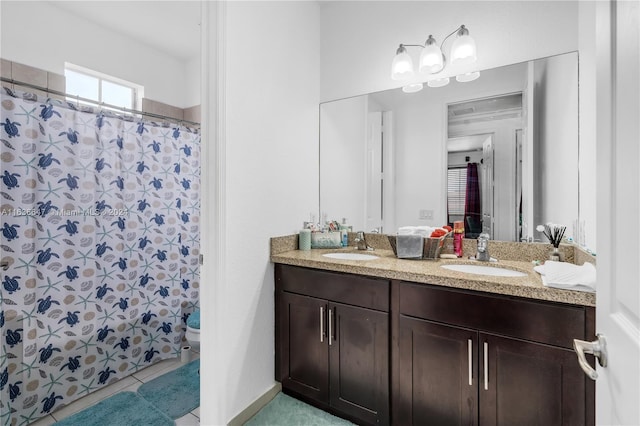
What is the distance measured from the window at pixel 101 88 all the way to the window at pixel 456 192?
8.54 feet

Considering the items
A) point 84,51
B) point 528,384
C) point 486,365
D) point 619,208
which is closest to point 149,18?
point 84,51

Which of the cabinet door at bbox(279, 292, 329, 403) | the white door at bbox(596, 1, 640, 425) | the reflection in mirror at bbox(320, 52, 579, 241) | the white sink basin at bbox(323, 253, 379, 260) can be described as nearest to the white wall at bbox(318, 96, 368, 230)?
the reflection in mirror at bbox(320, 52, 579, 241)

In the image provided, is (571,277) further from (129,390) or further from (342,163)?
(129,390)

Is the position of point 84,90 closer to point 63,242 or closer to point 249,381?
point 63,242

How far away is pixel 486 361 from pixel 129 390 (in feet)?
6.78

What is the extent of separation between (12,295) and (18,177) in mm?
628

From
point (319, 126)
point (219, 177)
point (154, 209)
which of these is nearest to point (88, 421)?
point (154, 209)

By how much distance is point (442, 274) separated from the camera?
135cm

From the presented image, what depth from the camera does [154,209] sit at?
90.6 inches

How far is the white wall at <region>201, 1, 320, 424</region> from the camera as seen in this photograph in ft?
5.10

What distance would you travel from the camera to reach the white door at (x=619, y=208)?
48 cm

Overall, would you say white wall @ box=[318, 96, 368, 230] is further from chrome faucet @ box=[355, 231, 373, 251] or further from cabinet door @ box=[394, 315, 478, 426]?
cabinet door @ box=[394, 315, 478, 426]

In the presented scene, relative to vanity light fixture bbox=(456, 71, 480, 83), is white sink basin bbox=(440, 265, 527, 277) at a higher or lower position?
lower

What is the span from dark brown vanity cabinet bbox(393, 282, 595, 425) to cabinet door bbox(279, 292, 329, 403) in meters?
0.41
